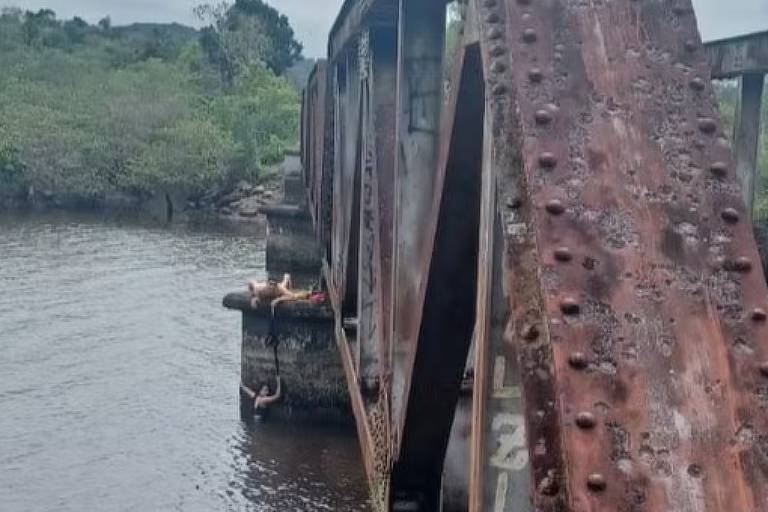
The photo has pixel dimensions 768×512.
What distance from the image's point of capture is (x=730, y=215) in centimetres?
185

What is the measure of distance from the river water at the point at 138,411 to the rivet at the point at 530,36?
36.6 feet

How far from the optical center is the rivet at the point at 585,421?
157 centimetres

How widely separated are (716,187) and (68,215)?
48403 millimetres

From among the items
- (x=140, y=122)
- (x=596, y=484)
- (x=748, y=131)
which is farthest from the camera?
(x=140, y=122)

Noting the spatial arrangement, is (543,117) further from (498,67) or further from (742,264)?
(742,264)

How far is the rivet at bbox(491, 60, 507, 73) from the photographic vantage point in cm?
198

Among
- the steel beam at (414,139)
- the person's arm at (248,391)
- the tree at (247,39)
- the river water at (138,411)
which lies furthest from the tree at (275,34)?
the steel beam at (414,139)

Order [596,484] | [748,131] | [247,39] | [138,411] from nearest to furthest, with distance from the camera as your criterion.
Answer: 1. [596,484]
2. [748,131]
3. [138,411]
4. [247,39]

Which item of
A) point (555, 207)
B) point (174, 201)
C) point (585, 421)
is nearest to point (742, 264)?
point (555, 207)

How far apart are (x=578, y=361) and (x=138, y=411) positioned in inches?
624

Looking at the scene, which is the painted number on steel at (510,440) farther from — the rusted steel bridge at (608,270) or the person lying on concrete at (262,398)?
the person lying on concrete at (262,398)

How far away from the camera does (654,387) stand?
1621mm

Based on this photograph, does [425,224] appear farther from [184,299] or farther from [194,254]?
[194,254]

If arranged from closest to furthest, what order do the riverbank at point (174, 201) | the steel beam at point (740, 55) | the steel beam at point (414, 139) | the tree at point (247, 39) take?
the steel beam at point (414, 139) < the steel beam at point (740, 55) < the riverbank at point (174, 201) < the tree at point (247, 39)
